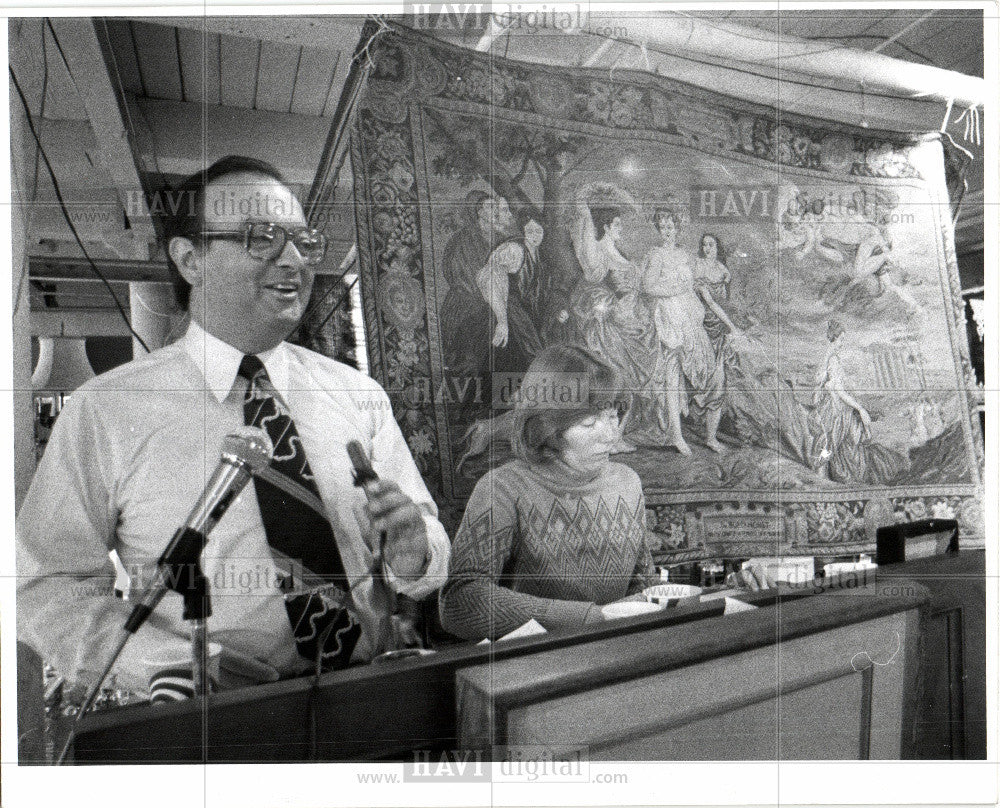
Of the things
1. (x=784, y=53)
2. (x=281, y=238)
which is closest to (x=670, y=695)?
(x=281, y=238)

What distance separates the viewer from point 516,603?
1910 millimetres

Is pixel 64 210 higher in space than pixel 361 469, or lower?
higher

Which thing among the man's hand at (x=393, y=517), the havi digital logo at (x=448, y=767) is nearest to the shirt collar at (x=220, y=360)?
the man's hand at (x=393, y=517)

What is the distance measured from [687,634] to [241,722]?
1051 millimetres

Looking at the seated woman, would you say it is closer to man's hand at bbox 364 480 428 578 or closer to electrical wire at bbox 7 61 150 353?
man's hand at bbox 364 480 428 578

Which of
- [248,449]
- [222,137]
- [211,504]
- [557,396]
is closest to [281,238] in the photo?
[222,137]

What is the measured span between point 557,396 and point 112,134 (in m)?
1.17

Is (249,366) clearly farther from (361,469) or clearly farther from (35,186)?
(35,186)

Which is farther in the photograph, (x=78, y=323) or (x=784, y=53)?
(x=784, y=53)

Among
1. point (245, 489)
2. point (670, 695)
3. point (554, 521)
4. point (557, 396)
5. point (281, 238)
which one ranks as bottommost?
point (670, 695)

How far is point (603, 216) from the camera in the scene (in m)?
1.93

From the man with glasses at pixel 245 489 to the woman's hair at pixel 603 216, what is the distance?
2.10 feet

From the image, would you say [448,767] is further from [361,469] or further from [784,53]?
[784,53]

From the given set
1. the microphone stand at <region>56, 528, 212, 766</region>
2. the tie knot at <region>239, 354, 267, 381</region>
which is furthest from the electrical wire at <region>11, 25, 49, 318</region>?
the microphone stand at <region>56, 528, 212, 766</region>
